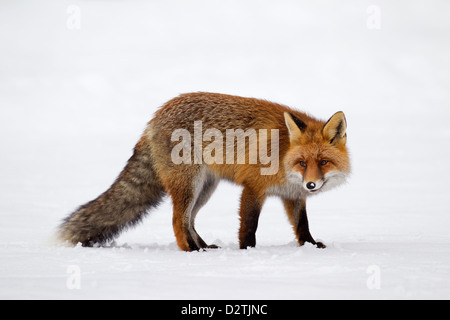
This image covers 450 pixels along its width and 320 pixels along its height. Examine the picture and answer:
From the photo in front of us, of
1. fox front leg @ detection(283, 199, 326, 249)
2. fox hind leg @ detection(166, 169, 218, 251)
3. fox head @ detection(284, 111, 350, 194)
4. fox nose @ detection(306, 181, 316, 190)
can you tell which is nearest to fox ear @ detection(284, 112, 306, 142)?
fox head @ detection(284, 111, 350, 194)

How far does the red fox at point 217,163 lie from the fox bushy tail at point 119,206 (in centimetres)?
1

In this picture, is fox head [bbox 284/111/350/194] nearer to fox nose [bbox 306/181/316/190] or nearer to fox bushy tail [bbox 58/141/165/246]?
fox nose [bbox 306/181/316/190]

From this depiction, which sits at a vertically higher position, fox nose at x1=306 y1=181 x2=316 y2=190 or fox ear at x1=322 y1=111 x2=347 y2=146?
fox ear at x1=322 y1=111 x2=347 y2=146

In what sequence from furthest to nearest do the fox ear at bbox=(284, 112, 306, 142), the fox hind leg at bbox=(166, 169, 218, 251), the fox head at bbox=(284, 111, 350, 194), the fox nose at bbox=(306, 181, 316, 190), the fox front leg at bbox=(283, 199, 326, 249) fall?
the fox front leg at bbox=(283, 199, 326, 249)
the fox hind leg at bbox=(166, 169, 218, 251)
the fox ear at bbox=(284, 112, 306, 142)
the fox head at bbox=(284, 111, 350, 194)
the fox nose at bbox=(306, 181, 316, 190)

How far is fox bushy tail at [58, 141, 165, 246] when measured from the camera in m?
5.52

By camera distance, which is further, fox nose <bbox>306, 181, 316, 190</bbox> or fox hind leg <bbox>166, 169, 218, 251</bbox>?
fox hind leg <bbox>166, 169, 218, 251</bbox>

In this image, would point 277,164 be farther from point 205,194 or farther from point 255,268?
point 255,268

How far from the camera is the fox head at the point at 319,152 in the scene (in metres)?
5.01

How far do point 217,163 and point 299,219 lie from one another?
1.14m

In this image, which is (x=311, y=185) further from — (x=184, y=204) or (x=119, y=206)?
(x=119, y=206)

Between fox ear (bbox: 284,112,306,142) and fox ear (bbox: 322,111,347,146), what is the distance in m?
0.24

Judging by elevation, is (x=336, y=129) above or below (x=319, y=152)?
above

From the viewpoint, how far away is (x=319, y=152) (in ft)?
16.5

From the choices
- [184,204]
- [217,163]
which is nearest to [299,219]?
[217,163]
